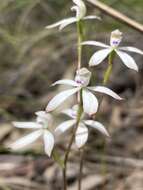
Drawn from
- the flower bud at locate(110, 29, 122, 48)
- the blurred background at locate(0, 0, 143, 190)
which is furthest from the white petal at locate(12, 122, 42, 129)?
the blurred background at locate(0, 0, 143, 190)

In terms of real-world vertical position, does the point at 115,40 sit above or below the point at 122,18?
above

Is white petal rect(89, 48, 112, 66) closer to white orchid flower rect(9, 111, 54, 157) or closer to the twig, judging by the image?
white orchid flower rect(9, 111, 54, 157)

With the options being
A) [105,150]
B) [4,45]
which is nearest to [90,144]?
[105,150]

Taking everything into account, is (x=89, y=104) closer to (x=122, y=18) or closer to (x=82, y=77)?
(x=82, y=77)

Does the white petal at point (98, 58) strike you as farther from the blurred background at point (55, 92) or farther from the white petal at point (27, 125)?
the blurred background at point (55, 92)

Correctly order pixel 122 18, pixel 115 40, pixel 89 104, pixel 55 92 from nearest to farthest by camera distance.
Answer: pixel 89 104
pixel 115 40
pixel 122 18
pixel 55 92

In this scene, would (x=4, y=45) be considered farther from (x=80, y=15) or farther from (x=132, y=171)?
(x=80, y=15)

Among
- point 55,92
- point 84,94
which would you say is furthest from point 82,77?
point 55,92
